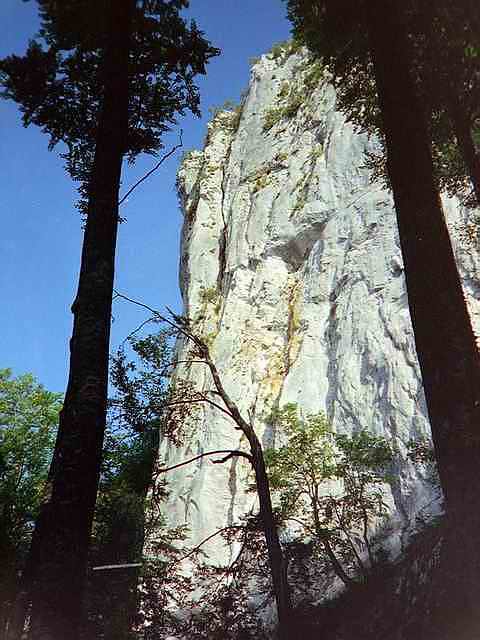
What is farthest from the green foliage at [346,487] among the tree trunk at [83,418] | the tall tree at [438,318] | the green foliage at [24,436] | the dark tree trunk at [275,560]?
the green foliage at [24,436]

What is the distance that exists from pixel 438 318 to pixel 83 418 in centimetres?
280

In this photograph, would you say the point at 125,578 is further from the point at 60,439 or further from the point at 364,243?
the point at 364,243

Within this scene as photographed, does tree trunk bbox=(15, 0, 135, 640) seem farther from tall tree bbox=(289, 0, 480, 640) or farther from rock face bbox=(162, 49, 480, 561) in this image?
rock face bbox=(162, 49, 480, 561)

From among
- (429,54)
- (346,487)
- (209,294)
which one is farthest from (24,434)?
(429,54)

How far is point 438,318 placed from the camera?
3.95 meters

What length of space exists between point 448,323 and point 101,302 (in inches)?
114

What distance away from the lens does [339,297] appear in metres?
19.5

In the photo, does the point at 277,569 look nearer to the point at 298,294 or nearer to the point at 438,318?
the point at 438,318

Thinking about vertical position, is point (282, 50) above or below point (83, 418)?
above

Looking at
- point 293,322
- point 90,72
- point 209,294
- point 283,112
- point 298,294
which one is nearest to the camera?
point 90,72

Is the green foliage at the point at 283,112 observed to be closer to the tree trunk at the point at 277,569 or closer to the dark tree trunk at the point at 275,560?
the dark tree trunk at the point at 275,560

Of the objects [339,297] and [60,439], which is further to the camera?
[339,297]

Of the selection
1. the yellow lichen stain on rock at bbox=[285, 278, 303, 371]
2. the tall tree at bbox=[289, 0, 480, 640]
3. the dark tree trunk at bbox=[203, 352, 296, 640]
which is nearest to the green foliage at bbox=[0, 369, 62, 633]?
the yellow lichen stain on rock at bbox=[285, 278, 303, 371]

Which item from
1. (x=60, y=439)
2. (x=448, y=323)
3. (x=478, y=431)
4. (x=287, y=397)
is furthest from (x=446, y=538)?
(x=287, y=397)
